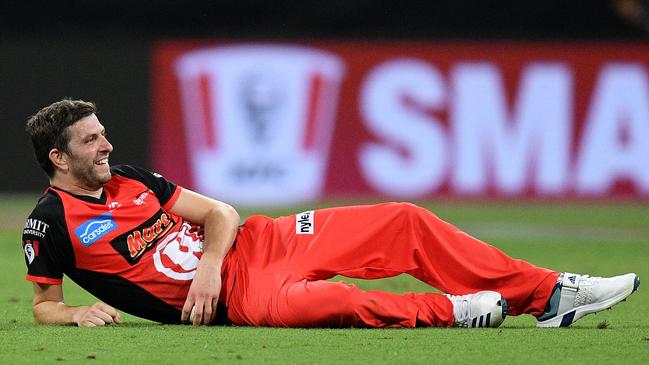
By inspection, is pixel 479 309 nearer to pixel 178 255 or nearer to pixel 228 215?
pixel 228 215

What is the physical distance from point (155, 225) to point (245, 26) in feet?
37.3

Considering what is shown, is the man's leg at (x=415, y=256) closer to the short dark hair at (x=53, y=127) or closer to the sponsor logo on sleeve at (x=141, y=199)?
the sponsor logo on sleeve at (x=141, y=199)

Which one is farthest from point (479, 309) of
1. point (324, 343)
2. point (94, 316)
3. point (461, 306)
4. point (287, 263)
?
point (94, 316)

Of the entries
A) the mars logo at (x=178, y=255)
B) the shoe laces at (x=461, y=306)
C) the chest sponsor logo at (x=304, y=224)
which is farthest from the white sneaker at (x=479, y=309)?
the mars logo at (x=178, y=255)

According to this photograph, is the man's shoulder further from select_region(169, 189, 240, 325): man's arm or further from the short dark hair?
select_region(169, 189, 240, 325): man's arm

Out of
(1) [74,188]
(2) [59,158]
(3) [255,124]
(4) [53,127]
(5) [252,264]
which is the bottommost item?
(3) [255,124]

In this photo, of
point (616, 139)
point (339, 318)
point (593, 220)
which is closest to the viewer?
point (339, 318)

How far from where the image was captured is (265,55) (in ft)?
54.2

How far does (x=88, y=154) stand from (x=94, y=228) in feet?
1.11

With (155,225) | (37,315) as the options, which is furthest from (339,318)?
(37,315)

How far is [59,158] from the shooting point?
589 centimetres

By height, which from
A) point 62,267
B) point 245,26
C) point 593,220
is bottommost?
point 593,220

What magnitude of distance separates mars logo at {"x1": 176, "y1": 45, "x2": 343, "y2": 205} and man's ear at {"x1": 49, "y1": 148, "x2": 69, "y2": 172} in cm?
1015

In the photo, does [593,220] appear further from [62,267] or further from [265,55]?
[62,267]
